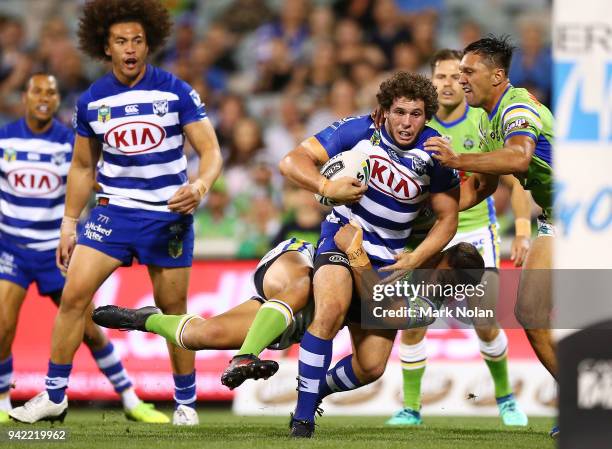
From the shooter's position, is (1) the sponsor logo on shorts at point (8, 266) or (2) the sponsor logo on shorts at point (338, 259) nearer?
(2) the sponsor logo on shorts at point (338, 259)

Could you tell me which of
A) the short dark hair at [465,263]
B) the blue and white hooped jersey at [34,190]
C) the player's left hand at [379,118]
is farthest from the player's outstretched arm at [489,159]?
the blue and white hooped jersey at [34,190]

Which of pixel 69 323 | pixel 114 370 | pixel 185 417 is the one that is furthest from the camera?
pixel 114 370

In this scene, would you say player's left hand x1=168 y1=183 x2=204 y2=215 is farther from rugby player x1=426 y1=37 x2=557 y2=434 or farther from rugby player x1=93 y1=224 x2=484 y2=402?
rugby player x1=426 y1=37 x2=557 y2=434

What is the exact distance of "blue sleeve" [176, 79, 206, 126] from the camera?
7.06 m

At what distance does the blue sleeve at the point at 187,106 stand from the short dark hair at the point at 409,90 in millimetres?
1328

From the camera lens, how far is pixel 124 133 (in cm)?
694

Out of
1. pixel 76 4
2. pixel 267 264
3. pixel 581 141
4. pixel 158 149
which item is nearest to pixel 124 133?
pixel 158 149

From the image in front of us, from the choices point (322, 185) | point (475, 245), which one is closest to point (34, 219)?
point (322, 185)

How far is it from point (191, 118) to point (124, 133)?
458 mm

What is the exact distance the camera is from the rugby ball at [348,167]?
6289 mm

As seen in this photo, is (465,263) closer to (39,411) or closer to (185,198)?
(185,198)

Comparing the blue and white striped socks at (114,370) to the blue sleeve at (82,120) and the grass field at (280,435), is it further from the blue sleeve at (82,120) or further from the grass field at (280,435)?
the blue sleeve at (82,120)

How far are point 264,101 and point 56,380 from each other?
736 centimetres

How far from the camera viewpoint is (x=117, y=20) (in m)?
7.21
